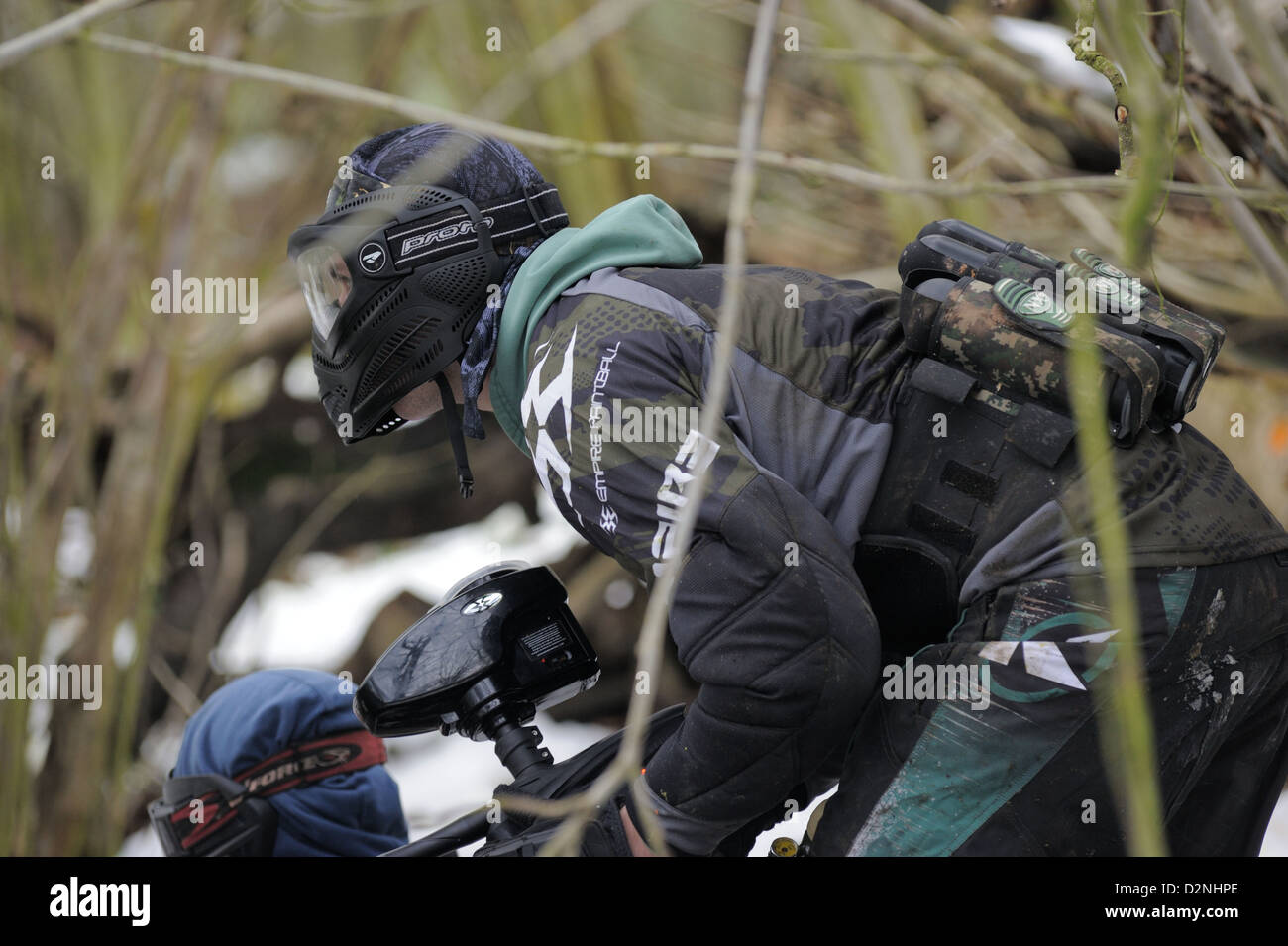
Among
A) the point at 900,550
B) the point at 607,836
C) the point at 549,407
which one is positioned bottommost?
the point at 607,836

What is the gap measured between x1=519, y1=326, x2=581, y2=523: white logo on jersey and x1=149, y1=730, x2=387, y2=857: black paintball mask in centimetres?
86

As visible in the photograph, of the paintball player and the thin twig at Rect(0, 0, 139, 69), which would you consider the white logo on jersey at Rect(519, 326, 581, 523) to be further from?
the thin twig at Rect(0, 0, 139, 69)

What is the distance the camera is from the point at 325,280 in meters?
1.57

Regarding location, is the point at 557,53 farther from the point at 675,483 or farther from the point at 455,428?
the point at 675,483

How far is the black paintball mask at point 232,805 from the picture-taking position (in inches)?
73.0

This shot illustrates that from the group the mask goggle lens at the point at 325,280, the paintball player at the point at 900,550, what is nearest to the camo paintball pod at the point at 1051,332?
the paintball player at the point at 900,550

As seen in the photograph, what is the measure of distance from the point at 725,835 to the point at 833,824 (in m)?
0.13

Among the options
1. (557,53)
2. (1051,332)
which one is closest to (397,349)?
(1051,332)

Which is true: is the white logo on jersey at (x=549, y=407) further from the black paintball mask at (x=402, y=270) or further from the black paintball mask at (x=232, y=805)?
the black paintball mask at (x=232, y=805)

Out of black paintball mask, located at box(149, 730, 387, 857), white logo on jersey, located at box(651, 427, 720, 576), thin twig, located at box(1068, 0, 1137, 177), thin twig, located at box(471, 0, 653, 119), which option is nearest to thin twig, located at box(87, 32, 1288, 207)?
thin twig, located at box(1068, 0, 1137, 177)

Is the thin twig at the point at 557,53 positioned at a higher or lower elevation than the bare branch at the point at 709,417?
higher

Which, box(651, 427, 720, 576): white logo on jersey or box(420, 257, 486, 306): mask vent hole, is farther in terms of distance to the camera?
box(420, 257, 486, 306): mask vent hole

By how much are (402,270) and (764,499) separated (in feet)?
1.85

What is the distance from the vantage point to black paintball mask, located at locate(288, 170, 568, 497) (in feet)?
4.98
